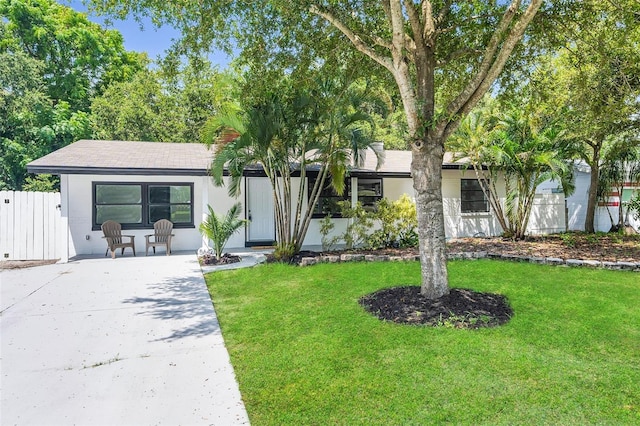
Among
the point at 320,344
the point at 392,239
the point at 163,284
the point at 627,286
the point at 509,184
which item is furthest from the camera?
the point at 509,184

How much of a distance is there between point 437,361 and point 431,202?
7.01 ft

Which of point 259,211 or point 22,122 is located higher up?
point 22,122

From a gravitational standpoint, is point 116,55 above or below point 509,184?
above

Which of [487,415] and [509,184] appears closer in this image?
[487,415]

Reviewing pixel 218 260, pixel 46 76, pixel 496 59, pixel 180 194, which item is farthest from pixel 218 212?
pixel 46 76

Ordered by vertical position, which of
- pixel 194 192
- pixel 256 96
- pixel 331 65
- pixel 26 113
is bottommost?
pixel 194 192

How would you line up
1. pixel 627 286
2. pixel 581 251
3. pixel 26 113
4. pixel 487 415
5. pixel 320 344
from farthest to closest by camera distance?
1. pixel 26 113
2. pixel 581 251
3. pixel 627 286
4. pixel 320 344
5. pixel 487 415

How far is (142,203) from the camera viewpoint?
11188 millimetres

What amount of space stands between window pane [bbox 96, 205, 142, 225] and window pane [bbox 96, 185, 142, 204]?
0.57 feet

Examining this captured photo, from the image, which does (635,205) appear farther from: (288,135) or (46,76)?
(46,76)

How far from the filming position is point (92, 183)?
35.3ft

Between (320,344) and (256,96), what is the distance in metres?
5.22

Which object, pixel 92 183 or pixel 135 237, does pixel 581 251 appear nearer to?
pixel 135 237

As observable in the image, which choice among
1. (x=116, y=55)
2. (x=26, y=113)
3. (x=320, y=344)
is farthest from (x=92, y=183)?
(x=116, y=55)
